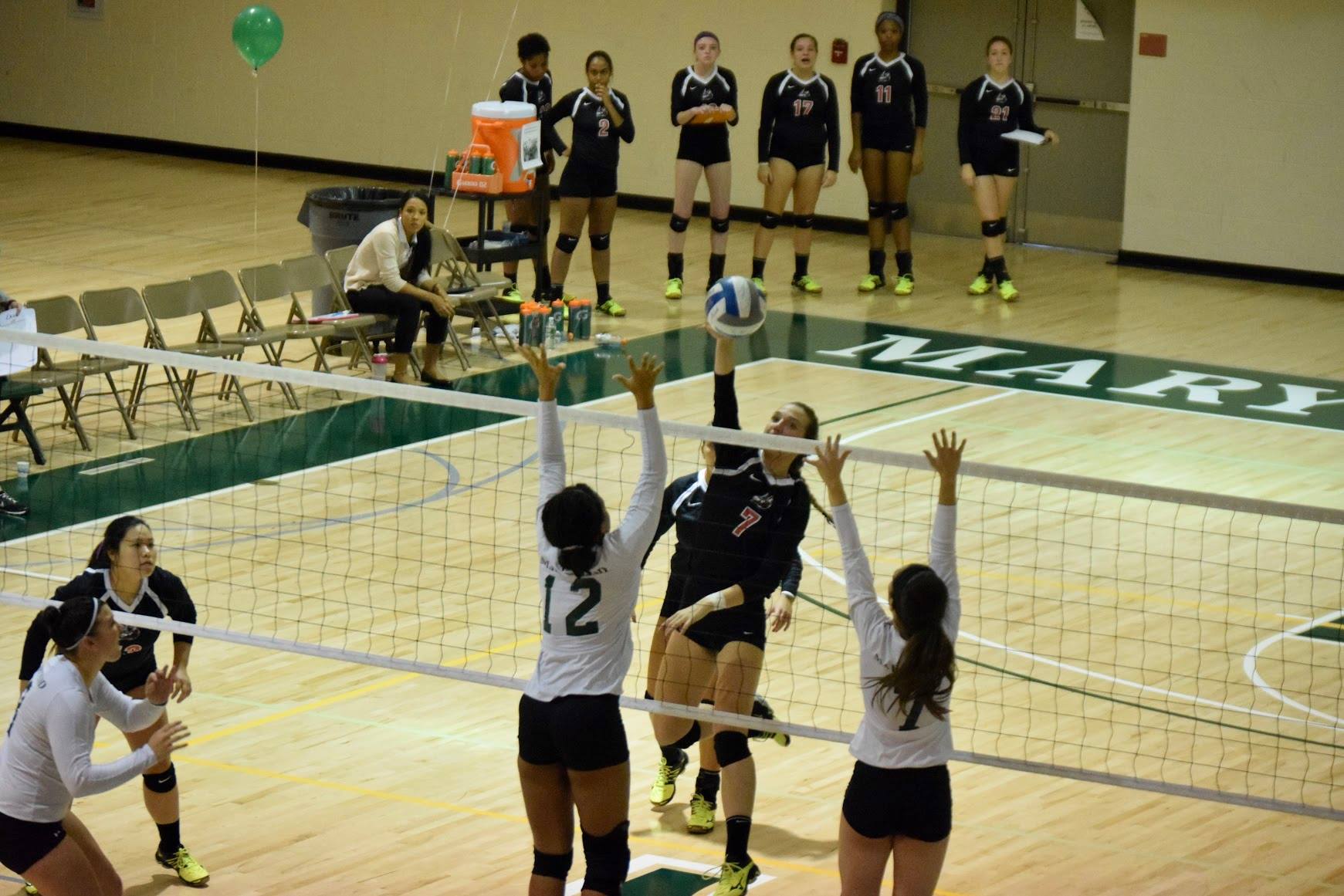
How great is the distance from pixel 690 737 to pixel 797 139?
10.3 m

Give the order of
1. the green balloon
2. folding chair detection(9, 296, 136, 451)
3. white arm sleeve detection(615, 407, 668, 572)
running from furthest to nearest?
the green balloon → folding chair detection(9, 296, 136, 451) → white arm sleeve detection(615, 407, 668, 572)

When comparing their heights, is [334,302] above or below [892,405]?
above

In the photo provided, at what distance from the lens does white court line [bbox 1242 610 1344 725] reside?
28.2 ft

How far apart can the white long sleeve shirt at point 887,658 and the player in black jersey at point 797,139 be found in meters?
11.2

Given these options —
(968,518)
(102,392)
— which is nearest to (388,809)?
(968,518)

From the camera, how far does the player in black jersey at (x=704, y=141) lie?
16.0 meters

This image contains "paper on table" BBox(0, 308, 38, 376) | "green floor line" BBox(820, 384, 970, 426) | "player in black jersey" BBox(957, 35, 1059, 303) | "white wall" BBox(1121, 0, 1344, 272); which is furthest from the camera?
"white wall" BBox(1121, 0, 1344, 272)

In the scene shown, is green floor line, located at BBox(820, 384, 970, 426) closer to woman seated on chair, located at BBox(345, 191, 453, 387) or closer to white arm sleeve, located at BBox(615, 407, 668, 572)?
woman seated on chair, located at BBox(345, 191, 453, 387)

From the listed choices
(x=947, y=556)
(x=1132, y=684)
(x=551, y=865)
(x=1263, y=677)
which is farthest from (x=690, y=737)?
(x=1263, y=677)

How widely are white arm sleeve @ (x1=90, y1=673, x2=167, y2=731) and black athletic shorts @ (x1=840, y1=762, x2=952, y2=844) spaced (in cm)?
219

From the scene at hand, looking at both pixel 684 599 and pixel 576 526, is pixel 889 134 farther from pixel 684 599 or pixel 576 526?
pixel 576 526

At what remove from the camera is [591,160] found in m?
15.9

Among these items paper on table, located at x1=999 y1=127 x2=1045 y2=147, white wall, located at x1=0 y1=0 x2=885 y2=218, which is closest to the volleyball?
paper on table, located at x1=999 y1=127 x2=1045 y2=147

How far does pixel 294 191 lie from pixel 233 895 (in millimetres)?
16079
